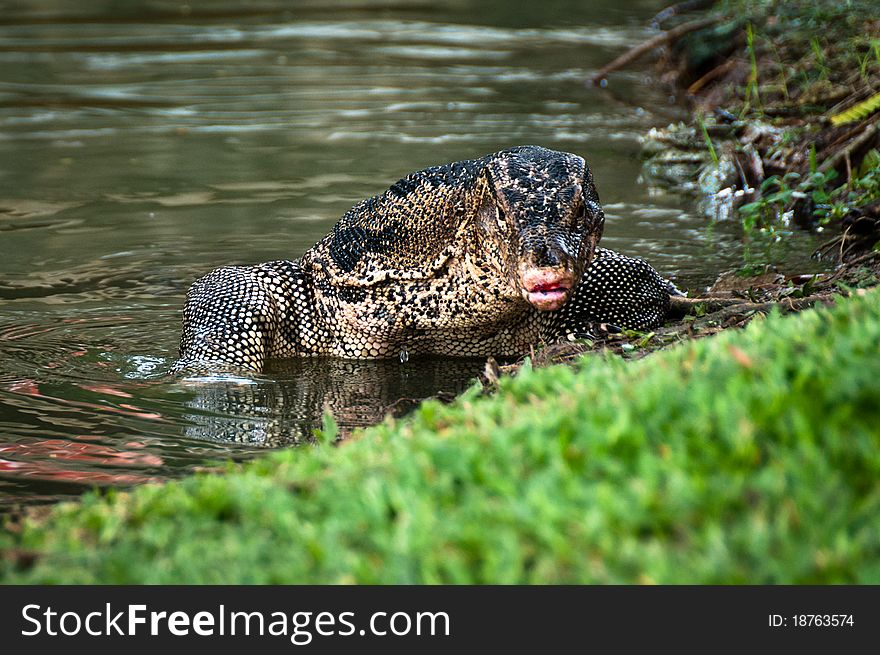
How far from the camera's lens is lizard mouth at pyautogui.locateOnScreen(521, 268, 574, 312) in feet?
19.6

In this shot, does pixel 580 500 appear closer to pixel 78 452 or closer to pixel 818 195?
pixel 78 452

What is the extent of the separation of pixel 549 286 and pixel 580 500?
9.69 ft

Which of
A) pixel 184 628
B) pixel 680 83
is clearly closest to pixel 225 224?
pixel 184 628

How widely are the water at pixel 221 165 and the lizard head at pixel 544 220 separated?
104cm

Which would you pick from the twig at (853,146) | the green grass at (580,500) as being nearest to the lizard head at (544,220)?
the green grass at (580,500)

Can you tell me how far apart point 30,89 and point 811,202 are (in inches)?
496

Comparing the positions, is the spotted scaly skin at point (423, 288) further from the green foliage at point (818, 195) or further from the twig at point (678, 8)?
the twig at point (678, 8)

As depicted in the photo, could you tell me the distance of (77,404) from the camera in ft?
21.2

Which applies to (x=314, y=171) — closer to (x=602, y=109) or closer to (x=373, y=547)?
(x=602, y=109)

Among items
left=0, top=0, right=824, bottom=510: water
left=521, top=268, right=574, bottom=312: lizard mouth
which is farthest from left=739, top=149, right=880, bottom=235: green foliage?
left=521, top=268, right=574, bottom=312: lizard mouth

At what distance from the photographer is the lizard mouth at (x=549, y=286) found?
5984mm

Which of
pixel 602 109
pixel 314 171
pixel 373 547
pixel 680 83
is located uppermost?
pixel 680 83

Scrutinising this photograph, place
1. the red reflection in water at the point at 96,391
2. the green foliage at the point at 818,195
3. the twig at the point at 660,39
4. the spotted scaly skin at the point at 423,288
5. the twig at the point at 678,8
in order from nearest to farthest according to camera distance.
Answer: the red reflection in water at the point at 96,391, the spotted scaly skin at the point at 423,288, the green foliage at the point at 818,195, the twig at the point at 660,39, the twig at the point at 678,8

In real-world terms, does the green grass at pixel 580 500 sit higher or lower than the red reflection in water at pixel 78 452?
lower
